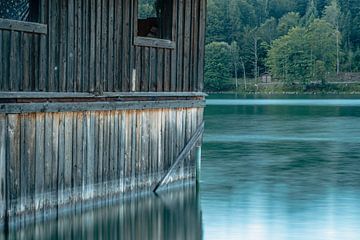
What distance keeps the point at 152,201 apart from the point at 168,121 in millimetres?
2100

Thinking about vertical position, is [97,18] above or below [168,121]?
above

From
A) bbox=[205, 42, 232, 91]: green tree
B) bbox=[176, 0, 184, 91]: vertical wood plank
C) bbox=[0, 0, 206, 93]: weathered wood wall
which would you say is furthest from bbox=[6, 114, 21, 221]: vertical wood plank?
bbox=[205, 42, 232, 91]: green tree

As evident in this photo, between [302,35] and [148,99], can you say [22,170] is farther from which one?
[302,35]

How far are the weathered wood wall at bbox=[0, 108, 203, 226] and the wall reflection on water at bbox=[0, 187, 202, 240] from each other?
30cm

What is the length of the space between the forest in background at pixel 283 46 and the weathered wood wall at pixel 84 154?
13771cm

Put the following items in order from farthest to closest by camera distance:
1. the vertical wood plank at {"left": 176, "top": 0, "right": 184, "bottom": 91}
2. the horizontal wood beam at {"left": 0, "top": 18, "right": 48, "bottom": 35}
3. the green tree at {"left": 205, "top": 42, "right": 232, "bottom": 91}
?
1. the green tree at {"left": 205, "top": 42, "right": 232, "bottom": 91}
2. the vertical wood plank at {"left": 176, "top": 0, "right": 184, "bottom": 91}
3. the horizontal wood beam at {"left": 0, "top": 18, "right": 48, "bottom": 35}

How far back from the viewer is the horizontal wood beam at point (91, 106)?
18.2m

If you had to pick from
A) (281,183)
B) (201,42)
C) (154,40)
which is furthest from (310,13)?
(154,40)

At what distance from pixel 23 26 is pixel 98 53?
2.89m

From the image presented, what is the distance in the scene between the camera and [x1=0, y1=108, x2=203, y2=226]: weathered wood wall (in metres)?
18.1

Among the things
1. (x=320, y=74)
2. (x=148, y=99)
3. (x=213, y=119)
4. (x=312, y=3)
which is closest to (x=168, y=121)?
(x=148, y=99)

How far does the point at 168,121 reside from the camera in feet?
78.1

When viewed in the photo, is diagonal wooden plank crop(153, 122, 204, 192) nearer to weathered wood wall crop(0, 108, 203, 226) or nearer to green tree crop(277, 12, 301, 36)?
weathered wood wall crop(0, 108, 203, 226)

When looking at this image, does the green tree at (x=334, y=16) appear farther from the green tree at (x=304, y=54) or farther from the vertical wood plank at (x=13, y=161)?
the vertical wood plank at (x=13, y=161)
